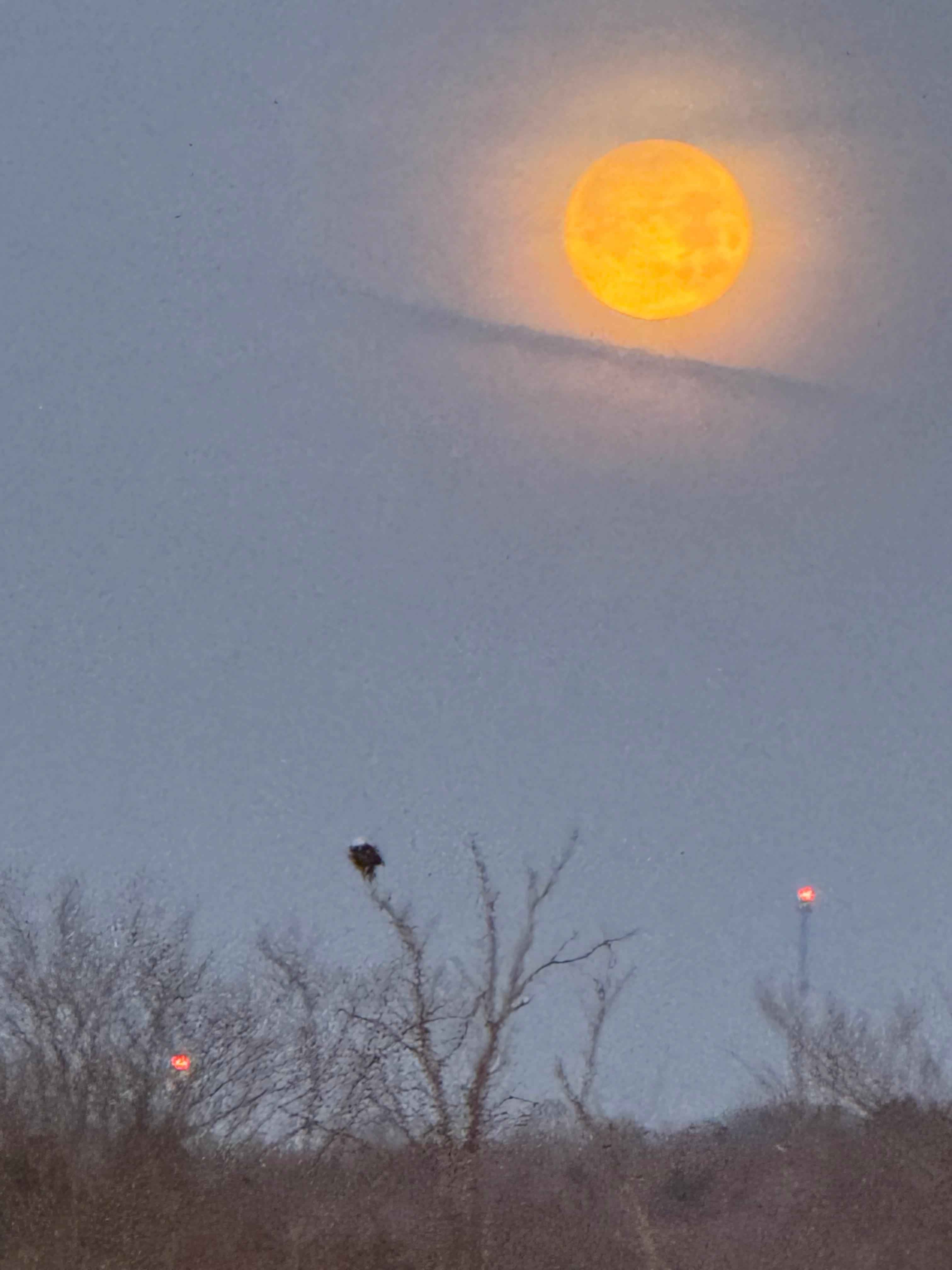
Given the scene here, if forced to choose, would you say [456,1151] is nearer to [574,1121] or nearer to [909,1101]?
[574,1121]

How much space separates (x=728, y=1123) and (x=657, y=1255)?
99 cm

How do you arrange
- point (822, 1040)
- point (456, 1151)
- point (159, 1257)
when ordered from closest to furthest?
point (159, 1257) < point (456, 1151) < point (822, 1040)

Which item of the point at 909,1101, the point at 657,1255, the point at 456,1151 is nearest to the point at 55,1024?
the point at 456,1151

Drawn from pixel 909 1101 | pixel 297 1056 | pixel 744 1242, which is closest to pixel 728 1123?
pixel 744 1242

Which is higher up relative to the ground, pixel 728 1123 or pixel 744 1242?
pixel 728 1123

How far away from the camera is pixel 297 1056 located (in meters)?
9.88

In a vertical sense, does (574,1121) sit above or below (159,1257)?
above

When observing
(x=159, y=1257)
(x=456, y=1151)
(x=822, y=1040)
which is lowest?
(x=159, y=1257)

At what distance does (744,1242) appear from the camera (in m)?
9.67

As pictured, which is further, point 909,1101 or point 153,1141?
point 909,1101

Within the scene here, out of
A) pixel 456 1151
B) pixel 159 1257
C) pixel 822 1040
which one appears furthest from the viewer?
pixel 822 1040

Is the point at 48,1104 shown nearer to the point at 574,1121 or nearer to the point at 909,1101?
the point at 574,1121

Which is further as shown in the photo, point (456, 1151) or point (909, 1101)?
point (909, 1101)

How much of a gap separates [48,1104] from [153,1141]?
713 millimetres
